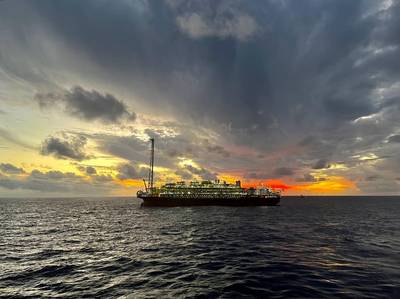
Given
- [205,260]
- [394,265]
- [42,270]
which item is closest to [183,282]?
[205,260]

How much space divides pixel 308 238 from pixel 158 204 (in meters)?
94.8

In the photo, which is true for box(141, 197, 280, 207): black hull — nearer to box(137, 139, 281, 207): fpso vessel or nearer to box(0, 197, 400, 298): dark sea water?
box(137, 139, 281, 207): fpso vessel

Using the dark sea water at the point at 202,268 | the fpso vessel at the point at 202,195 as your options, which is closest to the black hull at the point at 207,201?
the fpso vessel at the point at 202,195

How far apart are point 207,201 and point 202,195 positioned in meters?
5.34

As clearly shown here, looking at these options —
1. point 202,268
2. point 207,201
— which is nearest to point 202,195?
point 207,201

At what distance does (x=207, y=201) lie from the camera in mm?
132750

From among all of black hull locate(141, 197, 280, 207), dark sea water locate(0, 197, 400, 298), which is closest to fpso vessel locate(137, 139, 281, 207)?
black hull locate(141, 197, 280, 207)

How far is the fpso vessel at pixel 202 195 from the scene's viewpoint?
5044 inches

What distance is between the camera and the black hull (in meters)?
127

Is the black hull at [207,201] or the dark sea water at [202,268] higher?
the black hull at [207,201]

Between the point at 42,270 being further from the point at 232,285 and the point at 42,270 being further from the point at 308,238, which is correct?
the point at 308,238

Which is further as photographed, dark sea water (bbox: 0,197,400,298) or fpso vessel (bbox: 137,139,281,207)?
fpso vessel (bbox: 137,139,281,207)

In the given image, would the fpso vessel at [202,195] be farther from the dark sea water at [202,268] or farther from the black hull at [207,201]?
the dark sea water at [202,268]

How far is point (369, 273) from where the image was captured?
23484 mm
